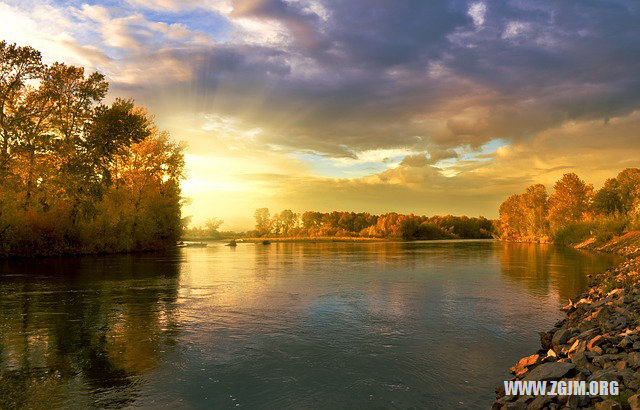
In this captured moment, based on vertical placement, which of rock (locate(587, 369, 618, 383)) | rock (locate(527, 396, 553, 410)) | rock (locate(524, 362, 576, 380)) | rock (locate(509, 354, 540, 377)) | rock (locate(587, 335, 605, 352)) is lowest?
rock (locate(509, 354, 540, 377))

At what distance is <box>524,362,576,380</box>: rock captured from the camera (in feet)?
29.9

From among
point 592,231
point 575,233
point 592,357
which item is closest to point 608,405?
point 592,357

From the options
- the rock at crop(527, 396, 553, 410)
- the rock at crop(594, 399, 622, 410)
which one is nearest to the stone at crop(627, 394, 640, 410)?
the rock at crop(594, 399, 622, 410)

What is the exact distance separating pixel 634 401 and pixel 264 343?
1058 cm

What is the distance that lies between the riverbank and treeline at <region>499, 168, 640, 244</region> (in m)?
67.5

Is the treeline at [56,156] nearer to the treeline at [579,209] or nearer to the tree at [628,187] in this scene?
the treeline at [579,209]

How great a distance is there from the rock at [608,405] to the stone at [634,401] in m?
0.21

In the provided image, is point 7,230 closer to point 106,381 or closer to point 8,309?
point 8,309

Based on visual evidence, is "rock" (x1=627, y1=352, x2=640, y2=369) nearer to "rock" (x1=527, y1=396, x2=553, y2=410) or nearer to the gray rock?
the gray rock

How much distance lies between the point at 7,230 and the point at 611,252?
286 feet

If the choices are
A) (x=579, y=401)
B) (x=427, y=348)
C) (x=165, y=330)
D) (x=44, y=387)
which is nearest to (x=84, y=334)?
(x=165, y=330)

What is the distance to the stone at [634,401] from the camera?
687 cm

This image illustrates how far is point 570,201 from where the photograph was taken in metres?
128

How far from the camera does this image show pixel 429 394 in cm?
999
